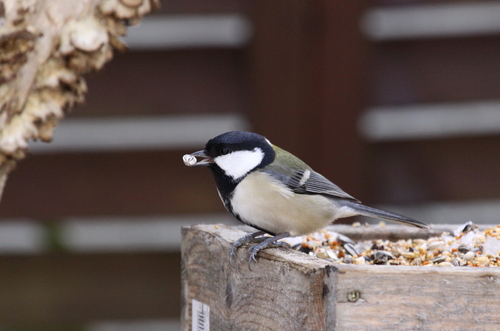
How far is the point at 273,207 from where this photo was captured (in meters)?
1.38

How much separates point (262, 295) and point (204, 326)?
0.93 feet

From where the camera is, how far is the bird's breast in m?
1.38

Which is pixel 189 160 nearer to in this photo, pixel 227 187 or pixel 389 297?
pixel 227 187

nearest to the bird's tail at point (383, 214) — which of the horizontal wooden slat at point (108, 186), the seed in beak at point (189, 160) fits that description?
the seed in beak at point (189, 160)

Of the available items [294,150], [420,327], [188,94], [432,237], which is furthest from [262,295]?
[188,94]

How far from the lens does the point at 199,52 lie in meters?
2.34

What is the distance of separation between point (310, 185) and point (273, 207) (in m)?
0.16

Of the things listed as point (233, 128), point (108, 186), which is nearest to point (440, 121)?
point (233, 128)

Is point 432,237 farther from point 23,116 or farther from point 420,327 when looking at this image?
point 23,116

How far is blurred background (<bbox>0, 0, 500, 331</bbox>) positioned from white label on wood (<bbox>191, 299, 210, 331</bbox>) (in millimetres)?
946

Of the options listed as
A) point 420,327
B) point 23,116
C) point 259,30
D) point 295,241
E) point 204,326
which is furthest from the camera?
point 259,30

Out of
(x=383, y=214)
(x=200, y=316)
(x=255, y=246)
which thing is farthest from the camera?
(x=383, y=214)

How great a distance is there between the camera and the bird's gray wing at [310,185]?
1468mm

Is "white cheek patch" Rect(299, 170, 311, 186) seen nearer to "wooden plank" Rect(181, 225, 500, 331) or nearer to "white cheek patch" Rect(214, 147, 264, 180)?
"white cheek patch" Rect(214, 147, 264, 180)
